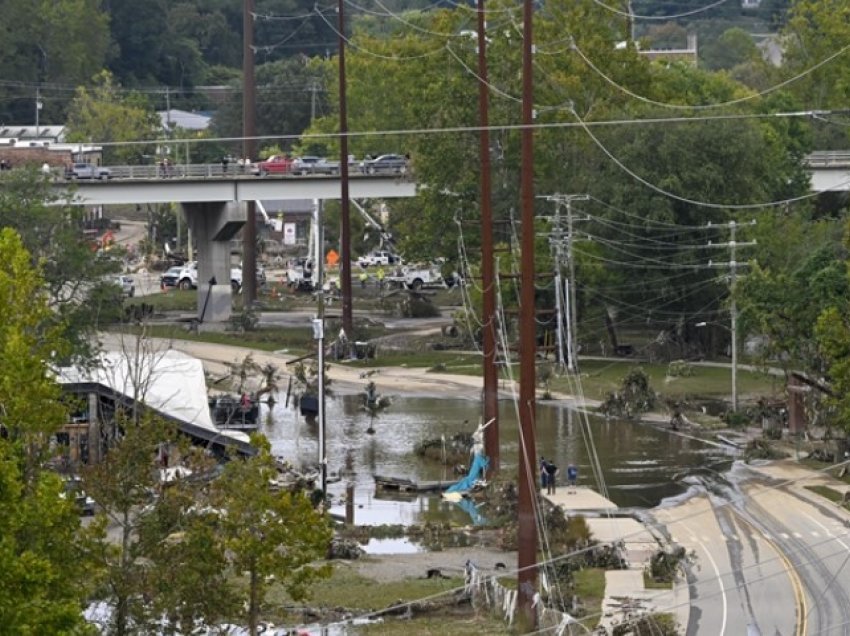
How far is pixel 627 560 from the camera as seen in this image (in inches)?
1743

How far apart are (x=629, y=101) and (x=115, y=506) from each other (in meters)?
65.3

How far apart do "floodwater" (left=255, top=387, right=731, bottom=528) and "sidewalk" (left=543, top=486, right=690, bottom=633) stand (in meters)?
1.20

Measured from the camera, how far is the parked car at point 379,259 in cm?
12925

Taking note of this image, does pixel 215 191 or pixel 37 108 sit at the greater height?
pixel 37 108

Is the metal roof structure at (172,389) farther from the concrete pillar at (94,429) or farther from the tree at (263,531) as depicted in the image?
the tree at (263,531)

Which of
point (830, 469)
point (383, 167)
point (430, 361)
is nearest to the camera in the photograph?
point (830, 469)

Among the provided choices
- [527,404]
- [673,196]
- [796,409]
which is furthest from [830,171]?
[527,404]

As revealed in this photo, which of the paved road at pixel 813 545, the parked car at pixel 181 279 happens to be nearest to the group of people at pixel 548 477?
the paved road at pixel 813 545

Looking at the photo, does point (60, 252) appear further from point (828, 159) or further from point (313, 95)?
point (313, 95)

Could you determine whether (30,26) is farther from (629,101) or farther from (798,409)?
(798,409)

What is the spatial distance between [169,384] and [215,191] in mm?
36083

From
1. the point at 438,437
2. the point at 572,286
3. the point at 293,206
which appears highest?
the point at 293,206

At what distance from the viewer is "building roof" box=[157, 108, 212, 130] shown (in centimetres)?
17007

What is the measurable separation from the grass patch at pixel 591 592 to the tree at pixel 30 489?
9.32 metres
